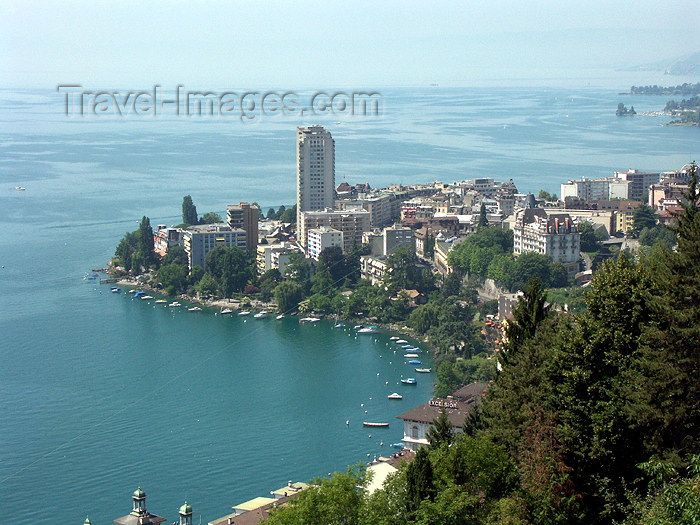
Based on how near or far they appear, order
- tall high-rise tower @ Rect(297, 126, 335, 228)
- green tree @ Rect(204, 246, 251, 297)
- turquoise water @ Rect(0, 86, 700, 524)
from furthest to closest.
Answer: tall high-rise tower @ Rect(297, 126, 335, 228), green tree @ Rect(204, 246, 251, 297), turquoise water @ Rect(0, 86, 700, 524)

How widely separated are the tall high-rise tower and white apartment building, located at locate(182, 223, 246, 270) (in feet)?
4.55

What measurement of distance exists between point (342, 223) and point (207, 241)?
1569 millimetres

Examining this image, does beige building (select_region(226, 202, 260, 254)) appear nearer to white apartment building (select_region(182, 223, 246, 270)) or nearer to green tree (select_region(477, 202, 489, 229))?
white apartment building (select_region(182, 223, 246, 270))

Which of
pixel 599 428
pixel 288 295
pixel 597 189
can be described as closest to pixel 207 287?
pixel 288 295

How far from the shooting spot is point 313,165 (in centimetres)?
1466

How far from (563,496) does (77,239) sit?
13.2 meters

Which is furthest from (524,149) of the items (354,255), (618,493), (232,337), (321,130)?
(618,493)

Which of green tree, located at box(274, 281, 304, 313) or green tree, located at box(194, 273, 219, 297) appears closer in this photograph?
green tree, located at box(274, 281, 304, 313)

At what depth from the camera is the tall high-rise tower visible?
1459 cm

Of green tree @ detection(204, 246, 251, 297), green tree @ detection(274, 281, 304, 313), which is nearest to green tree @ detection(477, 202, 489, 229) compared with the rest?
green tree @ detection(274, 281, 304, 313)

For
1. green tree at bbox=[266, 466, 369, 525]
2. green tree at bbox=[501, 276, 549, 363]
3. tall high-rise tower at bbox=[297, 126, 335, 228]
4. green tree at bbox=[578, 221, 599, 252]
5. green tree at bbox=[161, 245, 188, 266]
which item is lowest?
green tree at bbox=[161, 245, 188, 266]

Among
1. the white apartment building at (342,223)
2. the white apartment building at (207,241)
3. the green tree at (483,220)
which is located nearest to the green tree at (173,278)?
the white apartment building at (207,241)

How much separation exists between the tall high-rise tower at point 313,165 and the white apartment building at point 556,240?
10.9 ft

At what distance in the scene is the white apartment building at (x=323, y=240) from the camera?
13.2 metres
